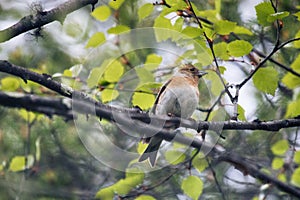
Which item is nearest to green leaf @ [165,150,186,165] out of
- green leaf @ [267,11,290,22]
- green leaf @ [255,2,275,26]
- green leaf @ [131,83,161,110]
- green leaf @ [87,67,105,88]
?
green leaf @ [131,83,161,110]

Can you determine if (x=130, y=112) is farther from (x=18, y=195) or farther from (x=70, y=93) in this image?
(x=18, y=195)

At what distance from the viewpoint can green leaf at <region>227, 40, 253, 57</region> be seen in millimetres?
3303

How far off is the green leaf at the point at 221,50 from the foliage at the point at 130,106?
1.27ft

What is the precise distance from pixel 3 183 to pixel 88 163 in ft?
2.82

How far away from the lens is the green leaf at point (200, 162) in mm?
4297

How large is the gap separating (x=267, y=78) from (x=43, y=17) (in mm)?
1408

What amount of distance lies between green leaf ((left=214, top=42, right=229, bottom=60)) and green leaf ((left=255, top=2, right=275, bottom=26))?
34 centimetres

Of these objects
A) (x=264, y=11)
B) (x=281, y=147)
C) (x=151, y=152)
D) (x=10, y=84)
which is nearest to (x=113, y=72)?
(x=151, y=152)

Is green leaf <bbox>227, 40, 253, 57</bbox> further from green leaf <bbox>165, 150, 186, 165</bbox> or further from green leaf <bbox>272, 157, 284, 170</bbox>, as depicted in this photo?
green leaf <bbox>272, 157, 284, 170</bbox>

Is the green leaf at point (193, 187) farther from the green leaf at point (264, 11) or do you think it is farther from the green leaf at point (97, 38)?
the green leaf at point (264, 11)

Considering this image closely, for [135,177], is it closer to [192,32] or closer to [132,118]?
[132,118]

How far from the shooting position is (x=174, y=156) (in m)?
4.53

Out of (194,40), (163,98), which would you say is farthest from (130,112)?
(163,98)

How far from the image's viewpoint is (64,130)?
5551 mm
